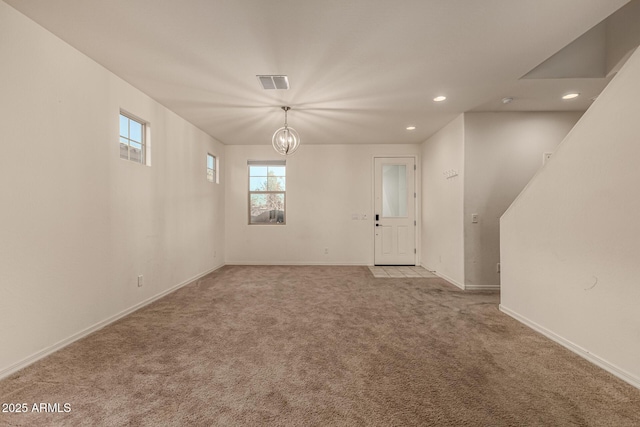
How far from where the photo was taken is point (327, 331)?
2.61 meters

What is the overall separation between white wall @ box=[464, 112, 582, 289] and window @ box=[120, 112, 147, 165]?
14.5ft

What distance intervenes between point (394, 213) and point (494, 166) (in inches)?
89.1

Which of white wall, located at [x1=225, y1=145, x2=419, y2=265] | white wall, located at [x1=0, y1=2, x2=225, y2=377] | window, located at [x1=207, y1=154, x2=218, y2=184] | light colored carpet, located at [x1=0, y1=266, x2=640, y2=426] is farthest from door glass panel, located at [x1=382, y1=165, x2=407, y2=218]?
white wall, located at [x1=0, y1=2, x2=225, y2=377]

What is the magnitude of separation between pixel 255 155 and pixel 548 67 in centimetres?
495

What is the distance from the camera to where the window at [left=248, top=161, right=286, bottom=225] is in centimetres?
602

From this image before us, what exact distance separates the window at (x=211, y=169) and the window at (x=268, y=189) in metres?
0.76

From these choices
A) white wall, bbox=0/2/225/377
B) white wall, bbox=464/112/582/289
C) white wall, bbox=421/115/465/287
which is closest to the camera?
white wall, bbox=0/2/225/377

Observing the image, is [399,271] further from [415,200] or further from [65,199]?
[65,199]

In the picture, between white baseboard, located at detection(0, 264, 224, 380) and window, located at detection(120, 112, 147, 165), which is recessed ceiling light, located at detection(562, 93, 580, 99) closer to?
window, located at detection(120, 112, 147, 165)

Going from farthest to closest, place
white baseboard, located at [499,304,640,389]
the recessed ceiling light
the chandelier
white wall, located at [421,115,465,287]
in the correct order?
white wall, located at [421,115,465,287], the chandelier, the recessed ceiling light, white baseboard, located at [499,304,640,389]

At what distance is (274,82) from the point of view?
9.68 ft

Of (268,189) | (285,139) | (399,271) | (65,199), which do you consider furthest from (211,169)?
(399,271)

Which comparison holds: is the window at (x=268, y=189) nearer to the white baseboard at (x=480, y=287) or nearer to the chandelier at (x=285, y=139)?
the chandelier at (x=285, y=139)

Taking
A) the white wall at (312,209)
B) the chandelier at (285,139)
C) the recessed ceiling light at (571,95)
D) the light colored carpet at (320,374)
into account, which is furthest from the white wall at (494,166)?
the chandelier at (285,139)
